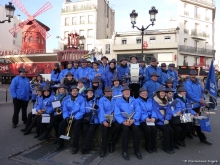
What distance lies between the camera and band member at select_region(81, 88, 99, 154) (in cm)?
555

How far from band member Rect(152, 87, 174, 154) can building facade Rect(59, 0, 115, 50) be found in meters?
34.5

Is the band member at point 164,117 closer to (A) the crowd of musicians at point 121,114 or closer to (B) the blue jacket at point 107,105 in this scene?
(A) the crowd of musicians at point 121,114

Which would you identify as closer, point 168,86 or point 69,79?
point 168,86

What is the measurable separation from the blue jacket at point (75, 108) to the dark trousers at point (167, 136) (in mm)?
2359

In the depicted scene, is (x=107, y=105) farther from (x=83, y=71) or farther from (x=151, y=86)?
(x=83, y=71)

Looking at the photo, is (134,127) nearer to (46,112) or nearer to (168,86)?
(168,86)

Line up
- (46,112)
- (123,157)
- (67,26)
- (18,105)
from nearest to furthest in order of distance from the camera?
(123,157)
(46,112)
(18,105)
(67,26)

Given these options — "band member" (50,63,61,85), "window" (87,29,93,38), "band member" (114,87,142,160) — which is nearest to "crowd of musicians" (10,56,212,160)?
"band member" (114,87,142,160)

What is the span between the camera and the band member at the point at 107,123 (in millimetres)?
5531

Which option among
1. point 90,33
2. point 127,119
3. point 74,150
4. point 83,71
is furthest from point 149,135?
point 90,33

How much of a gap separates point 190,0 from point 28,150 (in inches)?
1538

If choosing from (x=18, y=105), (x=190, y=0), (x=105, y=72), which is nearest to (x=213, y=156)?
(x=105, y=72)

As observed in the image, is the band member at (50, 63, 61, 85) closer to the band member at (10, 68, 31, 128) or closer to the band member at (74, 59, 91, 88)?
the band member at (74, 59, 91, 88)

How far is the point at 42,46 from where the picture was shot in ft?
→ 144
